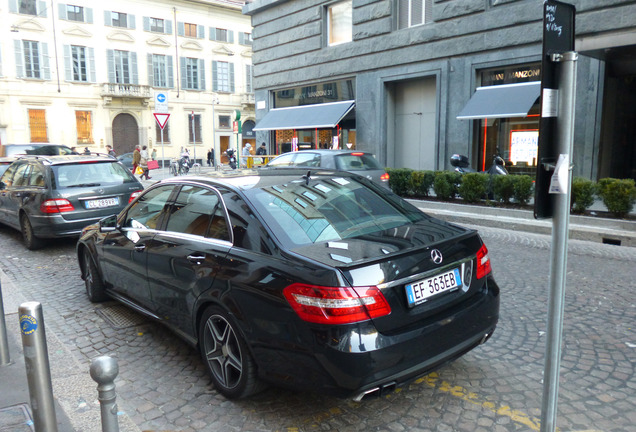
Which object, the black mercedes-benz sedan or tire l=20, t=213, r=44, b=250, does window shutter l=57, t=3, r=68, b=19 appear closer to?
tire l=20, t=213, r=44, b=250

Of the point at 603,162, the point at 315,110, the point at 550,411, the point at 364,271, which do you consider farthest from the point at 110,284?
the point at 315,110

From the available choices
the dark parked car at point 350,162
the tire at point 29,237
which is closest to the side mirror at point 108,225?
the tire at point 29,237

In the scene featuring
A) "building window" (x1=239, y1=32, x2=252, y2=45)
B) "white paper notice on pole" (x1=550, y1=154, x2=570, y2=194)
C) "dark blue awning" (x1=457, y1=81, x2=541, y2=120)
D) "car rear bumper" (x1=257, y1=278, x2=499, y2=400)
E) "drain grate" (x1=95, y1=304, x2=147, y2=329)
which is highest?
"building window" (x1=239, y1=32, x2=252, y2=45)

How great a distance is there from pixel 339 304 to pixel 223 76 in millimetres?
47628

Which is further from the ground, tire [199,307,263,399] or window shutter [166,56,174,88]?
window shutter [166,56,174,88]

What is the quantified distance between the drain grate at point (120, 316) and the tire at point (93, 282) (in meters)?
0.17

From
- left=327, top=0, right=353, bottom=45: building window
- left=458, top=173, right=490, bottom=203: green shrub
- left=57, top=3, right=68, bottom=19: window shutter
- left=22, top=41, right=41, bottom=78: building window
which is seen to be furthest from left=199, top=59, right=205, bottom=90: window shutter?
left=458, top=173, right=490, bottom=203: green shrub

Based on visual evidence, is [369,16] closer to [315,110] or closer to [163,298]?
[315,110]

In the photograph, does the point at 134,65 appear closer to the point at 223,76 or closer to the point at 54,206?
the point at 223,76

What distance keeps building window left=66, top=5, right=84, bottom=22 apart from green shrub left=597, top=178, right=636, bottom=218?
138 feet

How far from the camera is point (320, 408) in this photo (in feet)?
10.6

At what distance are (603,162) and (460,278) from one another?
12234 mm

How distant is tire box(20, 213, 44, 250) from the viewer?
822cm

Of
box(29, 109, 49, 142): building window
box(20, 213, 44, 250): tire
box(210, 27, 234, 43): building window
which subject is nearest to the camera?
box(20, 213, 44, 250): tire
